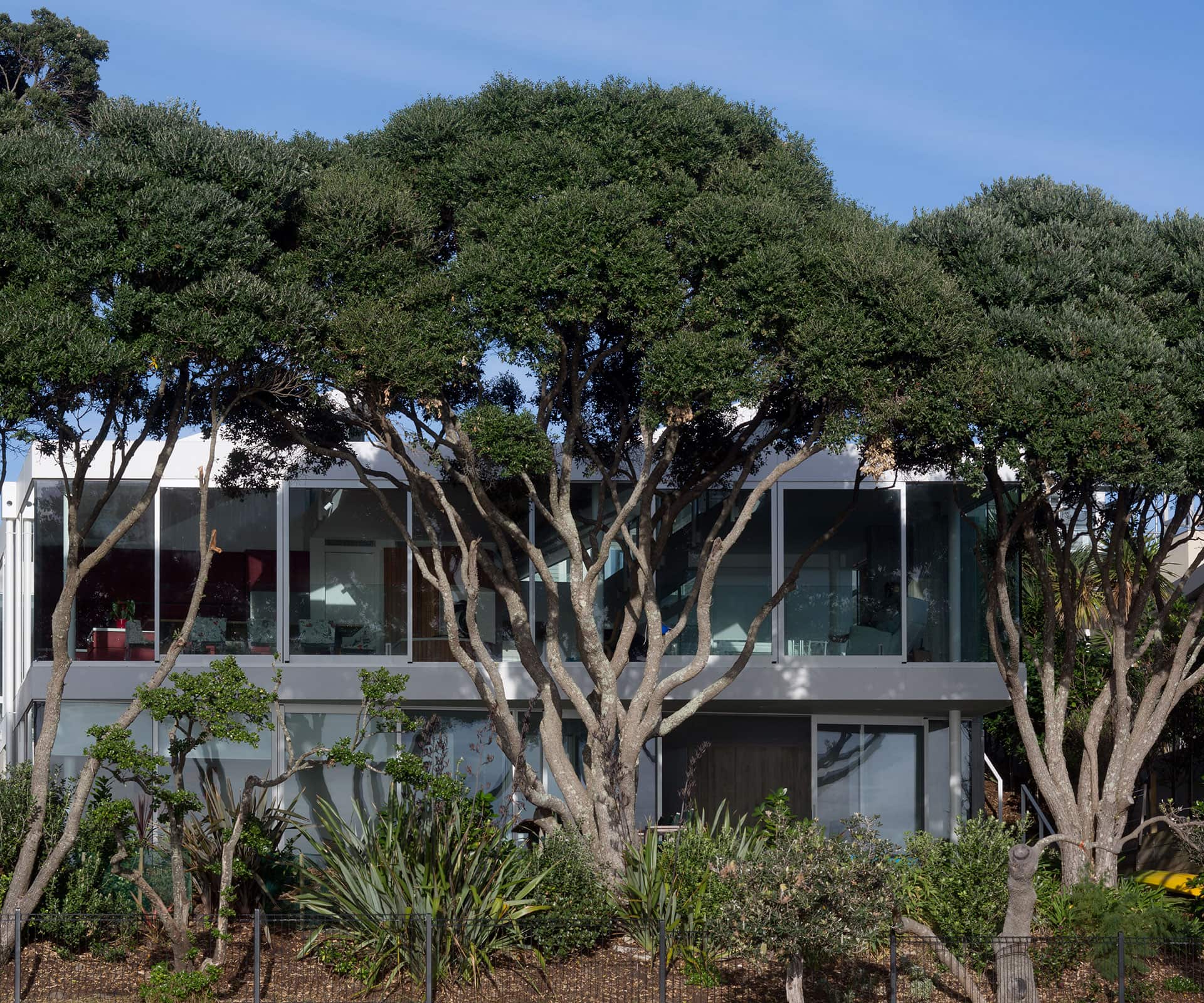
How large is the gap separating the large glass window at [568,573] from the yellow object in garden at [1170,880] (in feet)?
25.2

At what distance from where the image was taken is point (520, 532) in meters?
15.0

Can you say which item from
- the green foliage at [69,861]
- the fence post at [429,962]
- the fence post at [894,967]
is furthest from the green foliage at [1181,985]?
the green foliage at [69,861]

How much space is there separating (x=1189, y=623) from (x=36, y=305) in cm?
1273

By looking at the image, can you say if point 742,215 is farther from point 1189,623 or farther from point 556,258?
point 1189,623

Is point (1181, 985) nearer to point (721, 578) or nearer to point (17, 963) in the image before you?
point (721, 578)

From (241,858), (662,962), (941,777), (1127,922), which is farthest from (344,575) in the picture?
(1127,922)

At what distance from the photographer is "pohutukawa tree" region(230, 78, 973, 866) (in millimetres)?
13859

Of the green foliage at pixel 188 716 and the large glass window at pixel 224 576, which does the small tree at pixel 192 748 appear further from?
the large glass window at pixel 224 576

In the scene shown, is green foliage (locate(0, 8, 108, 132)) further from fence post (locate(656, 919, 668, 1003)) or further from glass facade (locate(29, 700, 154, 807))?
fence post (locate(656, 919, 668, 1003))

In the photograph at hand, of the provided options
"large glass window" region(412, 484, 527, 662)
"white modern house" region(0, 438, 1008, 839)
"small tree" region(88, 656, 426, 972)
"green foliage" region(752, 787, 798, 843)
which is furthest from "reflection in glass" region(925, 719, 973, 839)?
"small tree" region(88, 656, 426, 972)

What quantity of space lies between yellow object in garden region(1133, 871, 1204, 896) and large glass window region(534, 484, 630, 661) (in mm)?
7676

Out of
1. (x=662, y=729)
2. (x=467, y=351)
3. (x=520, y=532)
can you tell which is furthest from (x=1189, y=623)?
(x=467, y=351)

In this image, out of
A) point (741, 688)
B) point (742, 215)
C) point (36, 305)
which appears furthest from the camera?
point (741, 688)

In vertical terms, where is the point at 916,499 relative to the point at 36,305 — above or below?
below
